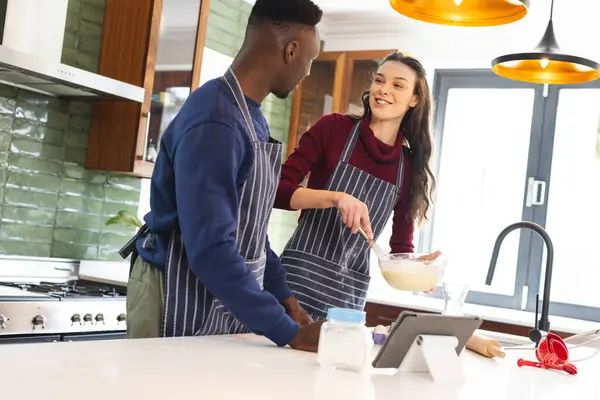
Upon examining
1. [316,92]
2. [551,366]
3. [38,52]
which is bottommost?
[551,366]

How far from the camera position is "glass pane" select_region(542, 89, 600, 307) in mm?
4770

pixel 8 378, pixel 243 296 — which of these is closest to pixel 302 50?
pixel 243 296

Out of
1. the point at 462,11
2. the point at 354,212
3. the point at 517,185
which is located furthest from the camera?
the point at 517,185

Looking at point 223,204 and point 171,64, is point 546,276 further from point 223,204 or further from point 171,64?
point 171,64

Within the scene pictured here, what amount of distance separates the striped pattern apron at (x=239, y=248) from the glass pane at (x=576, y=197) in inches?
136

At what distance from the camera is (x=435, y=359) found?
148 cm

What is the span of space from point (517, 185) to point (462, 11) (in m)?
2.98

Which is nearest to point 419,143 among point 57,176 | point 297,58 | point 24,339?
point 297,58

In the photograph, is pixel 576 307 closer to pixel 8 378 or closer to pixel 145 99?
pixel 145 99

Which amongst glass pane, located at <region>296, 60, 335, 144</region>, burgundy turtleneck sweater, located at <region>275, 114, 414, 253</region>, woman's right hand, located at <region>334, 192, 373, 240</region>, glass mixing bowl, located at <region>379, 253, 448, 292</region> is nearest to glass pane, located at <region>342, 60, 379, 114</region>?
glass pane, located at <region>296, 60, 335, 144</region>

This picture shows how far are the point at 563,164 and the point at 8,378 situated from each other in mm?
4372

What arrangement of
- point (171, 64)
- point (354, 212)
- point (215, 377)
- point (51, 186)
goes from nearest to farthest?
point (215, 377), point (354, 212), point (51, 186), point (171, 64)

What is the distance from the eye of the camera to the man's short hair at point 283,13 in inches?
68.3

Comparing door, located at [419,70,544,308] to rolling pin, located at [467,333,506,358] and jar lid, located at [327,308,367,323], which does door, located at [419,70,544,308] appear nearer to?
rolling pin, located at [467,333,506,358]
